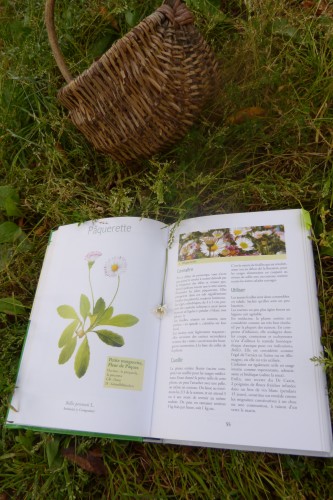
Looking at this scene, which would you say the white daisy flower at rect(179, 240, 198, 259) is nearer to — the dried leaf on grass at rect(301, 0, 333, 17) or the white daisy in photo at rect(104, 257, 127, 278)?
the white daisy in photo at rect(104, 257, 127, 278)

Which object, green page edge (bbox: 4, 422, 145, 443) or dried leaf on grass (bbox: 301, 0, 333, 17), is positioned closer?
green page edge (bbox: 4, 422, 145, 443)

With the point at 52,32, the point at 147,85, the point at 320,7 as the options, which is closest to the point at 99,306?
the point at 147,85

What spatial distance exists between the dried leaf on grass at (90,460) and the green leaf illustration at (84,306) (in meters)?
0.28

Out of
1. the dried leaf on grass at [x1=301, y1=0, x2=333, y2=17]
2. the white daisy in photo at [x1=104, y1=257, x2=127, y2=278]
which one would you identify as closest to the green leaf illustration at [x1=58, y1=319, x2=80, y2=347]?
the white daisy in photo at [x1=104, y1=257, x2=127, y2=278]

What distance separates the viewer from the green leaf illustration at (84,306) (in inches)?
37.2

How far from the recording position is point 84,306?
95 cm

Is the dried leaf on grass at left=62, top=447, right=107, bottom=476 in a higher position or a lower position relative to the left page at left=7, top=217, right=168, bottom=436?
lower

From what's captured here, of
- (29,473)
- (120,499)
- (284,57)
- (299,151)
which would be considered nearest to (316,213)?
(299,151)

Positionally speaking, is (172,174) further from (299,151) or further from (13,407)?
(13,407)

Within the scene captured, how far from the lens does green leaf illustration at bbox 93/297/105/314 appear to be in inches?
36.8

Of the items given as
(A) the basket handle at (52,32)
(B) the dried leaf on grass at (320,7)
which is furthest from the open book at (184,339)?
(B) the dried leaf on grass at (320,7)

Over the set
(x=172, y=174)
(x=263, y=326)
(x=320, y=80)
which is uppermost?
(x=320, y=80)

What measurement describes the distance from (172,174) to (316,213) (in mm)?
345

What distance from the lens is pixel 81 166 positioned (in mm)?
1222
